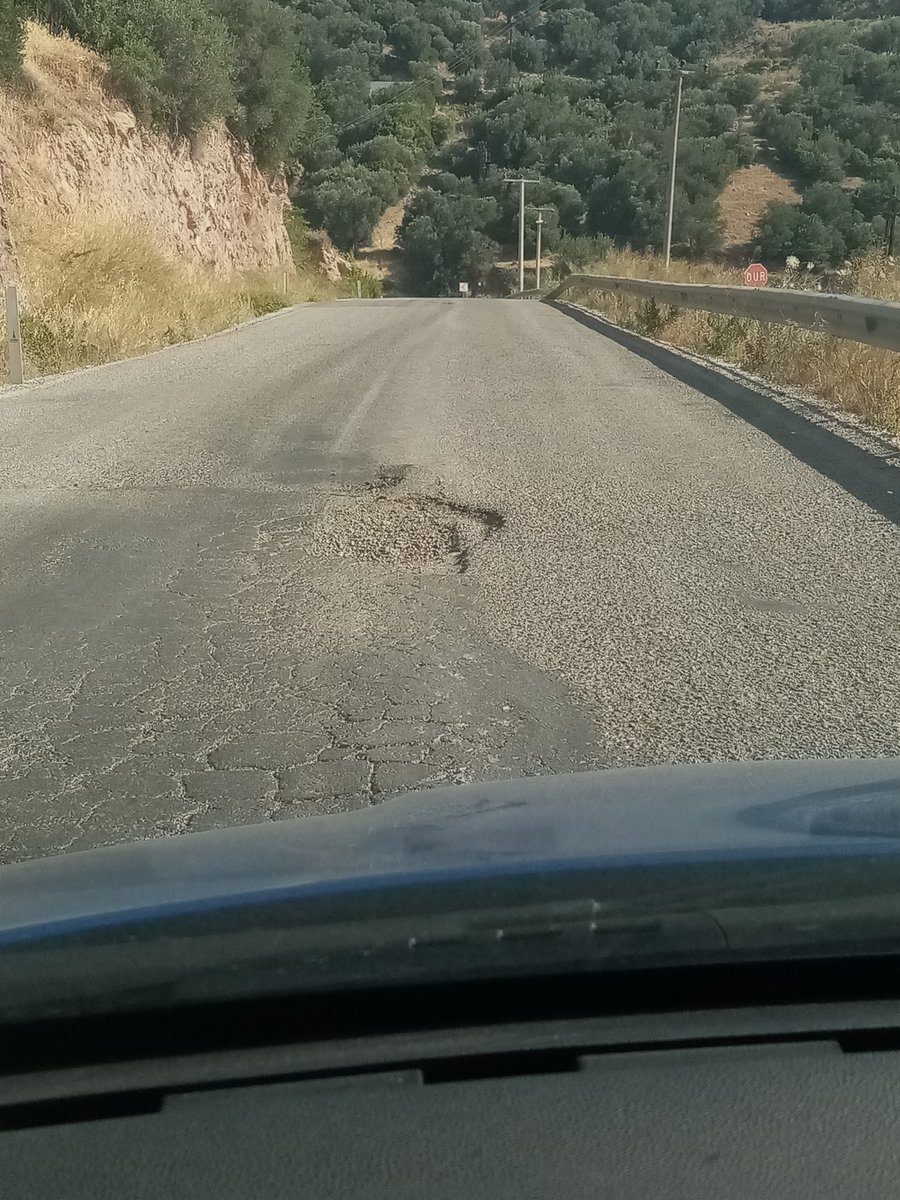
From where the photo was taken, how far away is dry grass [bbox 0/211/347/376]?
17.4 meters

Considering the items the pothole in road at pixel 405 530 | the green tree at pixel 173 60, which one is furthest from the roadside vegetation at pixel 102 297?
the pothole in road at pixel 405 530

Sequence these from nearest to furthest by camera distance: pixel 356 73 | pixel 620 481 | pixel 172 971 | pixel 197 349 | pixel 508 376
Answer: pixel 172 971 → pixel 620 481 → pixel 508 376 → pixel 197 349 → pixel 356 73

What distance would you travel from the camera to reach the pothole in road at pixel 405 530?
6699 mm

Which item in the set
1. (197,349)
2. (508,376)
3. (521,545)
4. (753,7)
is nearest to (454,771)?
(521,545)

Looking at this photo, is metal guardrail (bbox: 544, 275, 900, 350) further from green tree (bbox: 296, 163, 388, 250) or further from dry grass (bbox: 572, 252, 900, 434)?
green tree (bbox: 296, 163, 388, 250)

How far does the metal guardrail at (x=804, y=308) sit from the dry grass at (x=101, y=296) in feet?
26.3

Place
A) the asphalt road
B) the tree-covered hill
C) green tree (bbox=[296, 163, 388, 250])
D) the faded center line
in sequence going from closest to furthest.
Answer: the asphalt road → the faded center line → the tree-covered hill → green tree (bbox=[296, 163, 388, 250])

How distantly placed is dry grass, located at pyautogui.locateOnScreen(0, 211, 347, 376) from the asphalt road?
6320 millimetres

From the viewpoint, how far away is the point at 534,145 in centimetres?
8781

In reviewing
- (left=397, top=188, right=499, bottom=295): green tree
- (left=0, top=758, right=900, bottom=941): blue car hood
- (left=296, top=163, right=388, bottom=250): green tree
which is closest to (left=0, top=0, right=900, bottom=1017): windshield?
(left=0, top=758, right=900, bottom=941): blue car hood

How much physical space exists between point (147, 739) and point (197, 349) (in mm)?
15404

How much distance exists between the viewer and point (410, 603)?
5.90 meters

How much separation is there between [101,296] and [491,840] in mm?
20335

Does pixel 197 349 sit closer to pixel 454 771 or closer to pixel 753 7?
pixel 454 771
